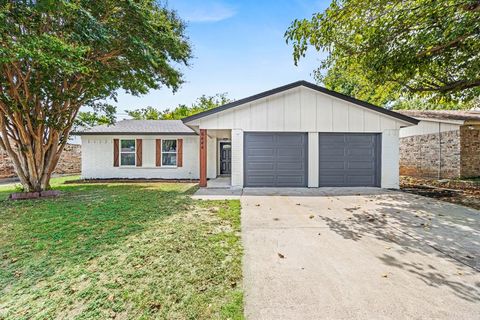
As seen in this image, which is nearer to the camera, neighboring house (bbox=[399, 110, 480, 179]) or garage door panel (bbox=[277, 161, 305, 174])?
garage door panel (bbox=[277, 161, 305, 174])

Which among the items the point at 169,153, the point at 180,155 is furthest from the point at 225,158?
the point at 169,153

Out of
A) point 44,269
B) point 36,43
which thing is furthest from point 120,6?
point 44,269

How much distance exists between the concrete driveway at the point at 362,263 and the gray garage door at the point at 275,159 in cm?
352

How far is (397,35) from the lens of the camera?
23.7 feet

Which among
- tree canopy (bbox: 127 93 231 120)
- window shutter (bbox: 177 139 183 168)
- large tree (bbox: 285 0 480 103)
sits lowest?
window shutter (bbox: 177 139 183 168)

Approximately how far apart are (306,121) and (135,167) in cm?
967

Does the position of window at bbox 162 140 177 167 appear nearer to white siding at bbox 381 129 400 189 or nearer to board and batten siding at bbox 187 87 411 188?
board and batten siding at bbox 187 87 411 188

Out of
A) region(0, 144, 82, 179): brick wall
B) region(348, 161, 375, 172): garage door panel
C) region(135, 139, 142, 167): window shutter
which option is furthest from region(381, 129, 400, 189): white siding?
region(0, 144, 82, 179): brick wall

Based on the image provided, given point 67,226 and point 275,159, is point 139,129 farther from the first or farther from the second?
point 67,226

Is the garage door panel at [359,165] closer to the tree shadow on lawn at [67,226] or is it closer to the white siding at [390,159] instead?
the white siding at [390,159]

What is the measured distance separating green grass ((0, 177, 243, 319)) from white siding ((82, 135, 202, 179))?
7.29 metres

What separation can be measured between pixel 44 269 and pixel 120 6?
7.44 metres

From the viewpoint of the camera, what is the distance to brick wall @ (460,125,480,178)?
1120 centimetres

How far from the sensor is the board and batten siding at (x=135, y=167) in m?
12.7
